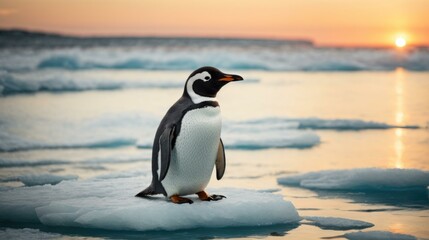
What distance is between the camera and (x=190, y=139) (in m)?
4.59

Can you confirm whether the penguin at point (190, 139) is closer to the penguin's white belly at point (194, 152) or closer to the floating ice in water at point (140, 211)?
the penguin's white belly at point (194, 152)

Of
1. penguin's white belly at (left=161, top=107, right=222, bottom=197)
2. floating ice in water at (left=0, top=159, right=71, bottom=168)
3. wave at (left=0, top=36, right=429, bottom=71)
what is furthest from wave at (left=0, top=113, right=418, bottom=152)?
wave at (left=0, top=36, right=429, bottom=71)

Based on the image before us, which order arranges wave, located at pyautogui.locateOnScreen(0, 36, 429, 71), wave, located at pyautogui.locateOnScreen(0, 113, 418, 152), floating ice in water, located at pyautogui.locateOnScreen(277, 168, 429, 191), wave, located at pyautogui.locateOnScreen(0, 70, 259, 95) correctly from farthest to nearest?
wave, located at pyautogui.locateOnScreen(0, 36, 429, 71)
wave, located at pyautogui.locateOnScreen(0, 70, 259, 95)
wave, located at pyautogui.locateOnScreen(0, 113, 418, 152)
floating ice in water, located at pyautogui.locateOnScreen(277, 168, 429, 191)

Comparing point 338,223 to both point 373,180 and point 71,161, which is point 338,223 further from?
point 71,161

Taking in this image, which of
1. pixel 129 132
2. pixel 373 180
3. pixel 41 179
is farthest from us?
pixel 129 132

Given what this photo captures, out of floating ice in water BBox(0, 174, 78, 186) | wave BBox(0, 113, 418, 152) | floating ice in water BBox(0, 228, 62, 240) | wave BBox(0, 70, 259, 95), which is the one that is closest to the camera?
floating ice in water BBox(0, 228, 62, 240)

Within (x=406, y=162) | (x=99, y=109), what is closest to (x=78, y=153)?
(x=406, y=162)

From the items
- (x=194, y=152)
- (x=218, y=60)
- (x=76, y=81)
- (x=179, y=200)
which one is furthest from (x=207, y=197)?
(x=218, y=60)

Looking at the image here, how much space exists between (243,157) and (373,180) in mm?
1936

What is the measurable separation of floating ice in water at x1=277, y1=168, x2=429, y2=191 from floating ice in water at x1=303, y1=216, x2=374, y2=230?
115 cm

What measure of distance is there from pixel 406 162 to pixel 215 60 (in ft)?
52.0

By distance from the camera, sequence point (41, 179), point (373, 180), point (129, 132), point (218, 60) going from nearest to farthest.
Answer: point (373, 180) → point (41, 179) → point (129, 132) → point (218, 60)

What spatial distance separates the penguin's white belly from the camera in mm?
4582

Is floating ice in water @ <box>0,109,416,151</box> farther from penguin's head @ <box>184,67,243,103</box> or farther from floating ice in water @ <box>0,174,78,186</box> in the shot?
penguin's head @ <box>184,67,243,103</box>
